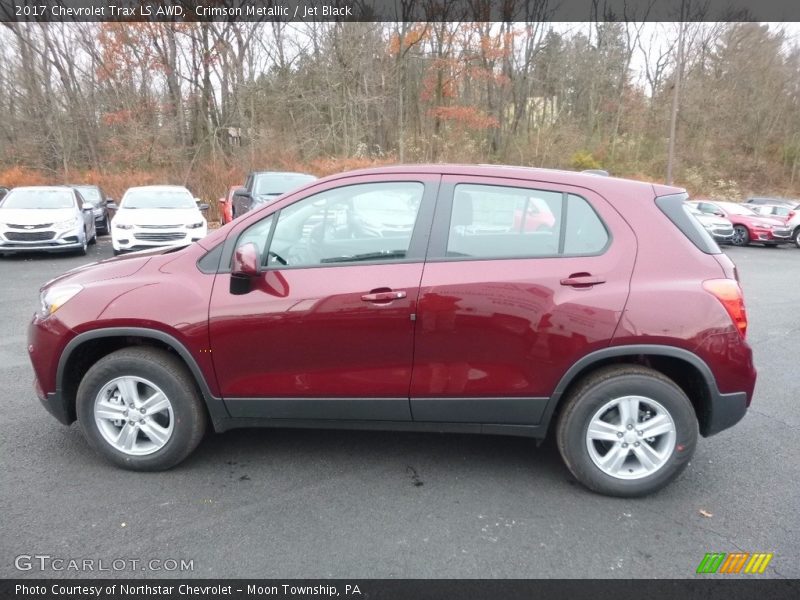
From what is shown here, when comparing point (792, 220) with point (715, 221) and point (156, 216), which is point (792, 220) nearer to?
point (715, 221)

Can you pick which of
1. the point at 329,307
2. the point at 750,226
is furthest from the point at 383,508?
the point at 750,226

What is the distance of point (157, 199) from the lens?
40.3ft

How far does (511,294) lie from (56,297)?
2.63 meters

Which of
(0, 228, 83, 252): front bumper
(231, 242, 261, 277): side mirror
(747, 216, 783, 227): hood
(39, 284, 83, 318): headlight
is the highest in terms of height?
(231, 242, 261, 277): side mirror

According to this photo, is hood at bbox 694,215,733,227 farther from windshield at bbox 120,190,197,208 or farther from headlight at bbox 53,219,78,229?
headlight at bbox 53,219,78,229

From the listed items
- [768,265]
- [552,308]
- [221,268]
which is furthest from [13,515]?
[768,265]

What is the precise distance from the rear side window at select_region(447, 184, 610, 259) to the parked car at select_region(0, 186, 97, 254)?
11469mm

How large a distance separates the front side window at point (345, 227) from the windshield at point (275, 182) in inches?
363

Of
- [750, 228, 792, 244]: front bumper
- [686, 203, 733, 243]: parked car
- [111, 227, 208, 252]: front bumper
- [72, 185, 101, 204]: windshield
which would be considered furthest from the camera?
[750, 228, 792, 244]: front bumper

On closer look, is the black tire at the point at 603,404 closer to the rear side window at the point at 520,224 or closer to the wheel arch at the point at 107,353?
the rear side window at the point at 520,224

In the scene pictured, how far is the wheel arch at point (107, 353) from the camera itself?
3176mm

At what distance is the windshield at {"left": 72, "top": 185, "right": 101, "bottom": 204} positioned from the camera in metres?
16.8
